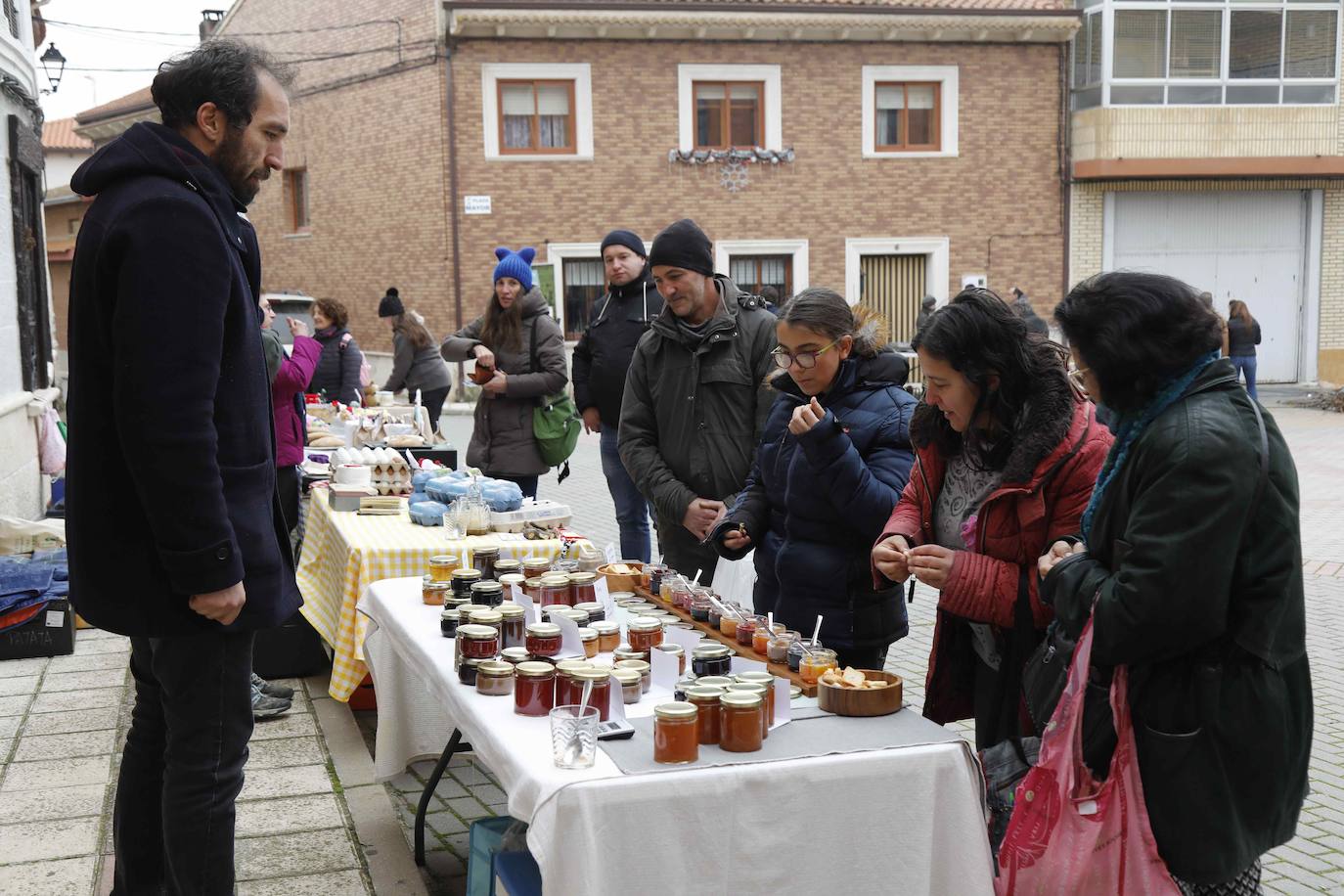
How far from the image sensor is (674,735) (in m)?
2.39

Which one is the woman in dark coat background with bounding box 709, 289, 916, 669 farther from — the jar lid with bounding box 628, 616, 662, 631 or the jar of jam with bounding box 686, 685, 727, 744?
→ the jar of jam with bounding box 686, 685, 727, 744

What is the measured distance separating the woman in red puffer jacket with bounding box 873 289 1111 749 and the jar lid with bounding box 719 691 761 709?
2.00 feet

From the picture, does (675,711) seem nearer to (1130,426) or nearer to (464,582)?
(1130,426)

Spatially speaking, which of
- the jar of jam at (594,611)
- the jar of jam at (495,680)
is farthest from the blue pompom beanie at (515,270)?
the jar of jam at (495,680)

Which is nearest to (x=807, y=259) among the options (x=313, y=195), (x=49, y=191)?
(x=313, y=195)

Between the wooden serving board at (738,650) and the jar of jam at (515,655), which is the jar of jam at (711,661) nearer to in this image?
the wooden serving board at (738,650)

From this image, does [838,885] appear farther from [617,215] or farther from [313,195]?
[313,195]

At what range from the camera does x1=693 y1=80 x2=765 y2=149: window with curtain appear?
21.5 meters

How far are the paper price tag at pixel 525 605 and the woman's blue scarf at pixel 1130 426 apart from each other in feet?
4.48

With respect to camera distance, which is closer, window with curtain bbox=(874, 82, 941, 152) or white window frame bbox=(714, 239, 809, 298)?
Result: white window frame bbox=(714, 239, 809, 298)

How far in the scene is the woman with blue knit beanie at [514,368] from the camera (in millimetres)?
6914

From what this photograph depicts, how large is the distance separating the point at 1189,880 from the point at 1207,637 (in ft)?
1.58

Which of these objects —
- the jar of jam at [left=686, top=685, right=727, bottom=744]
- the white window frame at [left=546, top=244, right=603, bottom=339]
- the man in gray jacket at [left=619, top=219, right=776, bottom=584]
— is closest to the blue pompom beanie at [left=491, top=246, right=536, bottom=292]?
the man in gray jacket at [left=619, top=219, right=776, bottom=584]

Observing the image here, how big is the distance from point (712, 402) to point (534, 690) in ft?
6.69
